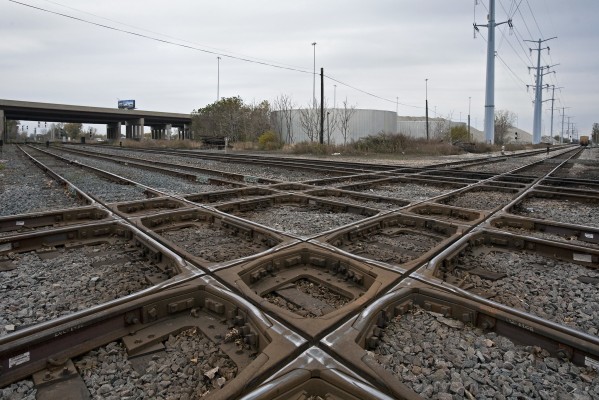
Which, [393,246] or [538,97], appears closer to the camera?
[393,246]

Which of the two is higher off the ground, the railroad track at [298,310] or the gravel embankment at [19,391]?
the railroad track at [298,310]

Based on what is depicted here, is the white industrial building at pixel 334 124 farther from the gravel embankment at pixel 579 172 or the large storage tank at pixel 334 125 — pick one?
the gravel embankment at pixel 579 172

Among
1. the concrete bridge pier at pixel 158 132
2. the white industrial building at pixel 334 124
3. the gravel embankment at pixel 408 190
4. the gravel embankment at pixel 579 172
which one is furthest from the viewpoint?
the concrete bridge pier at pixel 158 132

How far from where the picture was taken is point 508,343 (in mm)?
2195

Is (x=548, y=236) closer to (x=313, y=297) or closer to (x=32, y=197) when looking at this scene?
(x=313, y=297)

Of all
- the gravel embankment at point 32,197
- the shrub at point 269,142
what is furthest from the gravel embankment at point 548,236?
the shrub at point 269,142

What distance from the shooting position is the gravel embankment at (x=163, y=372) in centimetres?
182

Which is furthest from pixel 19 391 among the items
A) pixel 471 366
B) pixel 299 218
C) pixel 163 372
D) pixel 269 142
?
pixel 269 142

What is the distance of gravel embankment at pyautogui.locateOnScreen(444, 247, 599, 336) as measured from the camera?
2.61 meters

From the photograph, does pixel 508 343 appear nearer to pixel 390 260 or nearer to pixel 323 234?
pixel 390 260

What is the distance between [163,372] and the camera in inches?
77.5

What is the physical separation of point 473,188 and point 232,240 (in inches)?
253

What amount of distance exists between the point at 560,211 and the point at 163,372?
269 inches

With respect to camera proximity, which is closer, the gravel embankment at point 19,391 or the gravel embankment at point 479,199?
the gravel embankment at point 19,391
